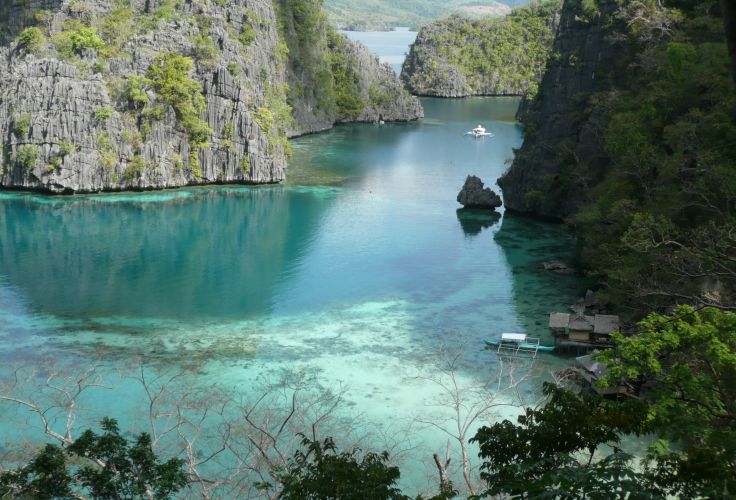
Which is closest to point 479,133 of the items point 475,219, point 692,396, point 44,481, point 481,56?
point 475,219

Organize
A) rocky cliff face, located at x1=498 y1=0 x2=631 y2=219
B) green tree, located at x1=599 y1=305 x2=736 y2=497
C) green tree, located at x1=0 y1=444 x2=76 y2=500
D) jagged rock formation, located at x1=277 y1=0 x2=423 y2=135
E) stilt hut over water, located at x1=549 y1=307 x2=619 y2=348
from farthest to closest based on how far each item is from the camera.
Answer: jagged rock formation, located at x1=277 y1=0 x2=423 y2=135 < rocky cliff face, located at x1=498 y1=0 x2=631 y2=219 < stilt hut over water, located at x1=549 y1=307 x2=619 y2=348 < green tree, located at x1=0 y1=444 x2=76 y2=500 < green tree, located at x1=599 y1=305 x2=736 y2=497

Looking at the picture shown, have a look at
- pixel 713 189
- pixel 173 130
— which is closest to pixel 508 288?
pixel 713 189

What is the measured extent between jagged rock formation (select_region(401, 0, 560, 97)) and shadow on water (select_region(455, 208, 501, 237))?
323 feet

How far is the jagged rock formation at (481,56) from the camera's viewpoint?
6166 inches

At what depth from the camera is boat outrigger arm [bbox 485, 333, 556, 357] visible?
33.4m

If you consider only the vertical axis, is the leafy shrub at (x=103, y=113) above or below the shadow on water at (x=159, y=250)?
above

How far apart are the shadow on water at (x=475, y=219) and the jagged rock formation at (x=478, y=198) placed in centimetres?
47

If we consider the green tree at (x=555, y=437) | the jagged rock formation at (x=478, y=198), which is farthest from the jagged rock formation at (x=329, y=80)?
the green tree at (x=555, y=437)

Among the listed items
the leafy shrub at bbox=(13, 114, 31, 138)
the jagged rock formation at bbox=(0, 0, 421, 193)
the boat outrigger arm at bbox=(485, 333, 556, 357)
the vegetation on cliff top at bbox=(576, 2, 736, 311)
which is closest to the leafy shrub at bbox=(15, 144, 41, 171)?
the jagged rock formation at bbox=(0, 0, 421, 193)

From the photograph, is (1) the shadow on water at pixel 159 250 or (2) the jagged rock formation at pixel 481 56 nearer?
(1) the shadow on water at pixel 159 250

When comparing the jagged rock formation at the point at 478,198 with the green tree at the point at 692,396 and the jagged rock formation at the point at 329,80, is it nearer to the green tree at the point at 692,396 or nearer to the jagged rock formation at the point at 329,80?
the jagged rock formation at the point at 329,80

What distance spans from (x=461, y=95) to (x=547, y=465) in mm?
149804

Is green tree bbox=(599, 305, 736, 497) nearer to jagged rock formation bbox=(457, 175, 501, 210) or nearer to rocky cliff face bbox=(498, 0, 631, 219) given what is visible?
rocky cliff face bbox=(498, 0, 631, 219)

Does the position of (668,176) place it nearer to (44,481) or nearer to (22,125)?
(44,481)
